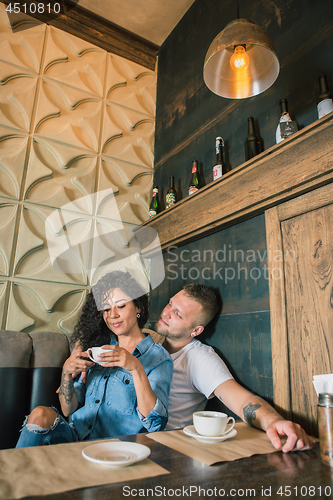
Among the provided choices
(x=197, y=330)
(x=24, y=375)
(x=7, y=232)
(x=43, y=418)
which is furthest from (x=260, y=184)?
(x=7, y=232)

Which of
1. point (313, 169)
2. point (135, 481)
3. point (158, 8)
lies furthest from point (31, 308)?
point (158, 8)

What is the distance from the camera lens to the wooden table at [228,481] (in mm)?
667

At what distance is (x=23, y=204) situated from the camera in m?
2.48

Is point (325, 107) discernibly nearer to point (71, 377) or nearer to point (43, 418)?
point (71, 377)

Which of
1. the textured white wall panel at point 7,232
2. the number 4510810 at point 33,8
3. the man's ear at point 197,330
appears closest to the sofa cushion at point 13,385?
the textured white wall panel at point 7,232

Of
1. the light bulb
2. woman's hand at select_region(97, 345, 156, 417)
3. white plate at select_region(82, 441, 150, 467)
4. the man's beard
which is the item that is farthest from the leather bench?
the light bulb

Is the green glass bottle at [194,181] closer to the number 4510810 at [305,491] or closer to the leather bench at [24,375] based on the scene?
the leather bench at [24,375]

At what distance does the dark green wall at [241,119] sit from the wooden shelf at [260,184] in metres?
0.12

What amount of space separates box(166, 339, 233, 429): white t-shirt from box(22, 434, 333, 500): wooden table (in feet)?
2.34

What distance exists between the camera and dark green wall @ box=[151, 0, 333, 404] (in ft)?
5.45

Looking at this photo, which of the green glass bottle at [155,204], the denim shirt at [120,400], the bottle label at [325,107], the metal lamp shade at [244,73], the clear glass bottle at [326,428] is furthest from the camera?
the green glass bottle at [155,204]

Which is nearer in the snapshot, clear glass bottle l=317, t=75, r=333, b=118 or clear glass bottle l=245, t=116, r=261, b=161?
clear glass bottle l=317, t=75, r=333, b=118

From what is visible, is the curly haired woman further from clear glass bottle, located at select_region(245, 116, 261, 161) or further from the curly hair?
clear glass bottle, located at select_region(245, 116, 261, 161)

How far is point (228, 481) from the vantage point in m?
0.74
